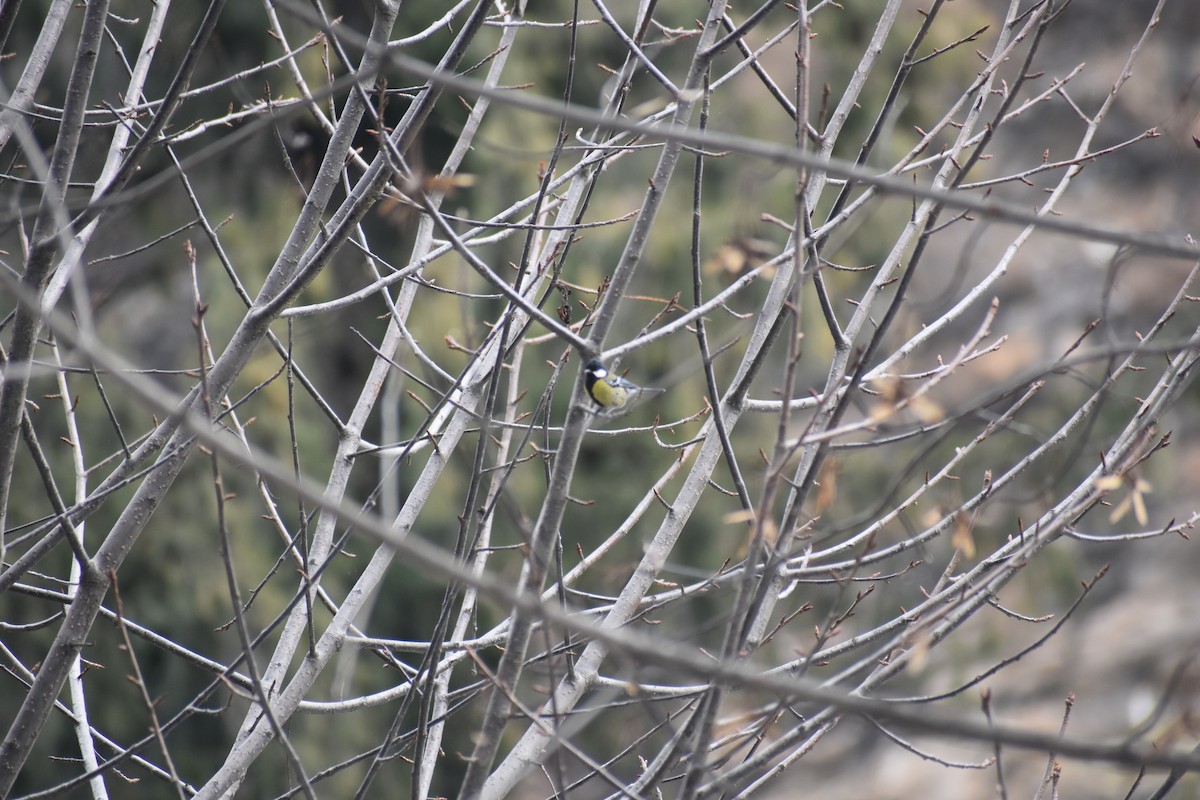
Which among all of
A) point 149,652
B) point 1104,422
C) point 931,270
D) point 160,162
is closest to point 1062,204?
point 931,270

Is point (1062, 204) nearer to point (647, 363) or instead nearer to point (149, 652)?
point (647, 363)

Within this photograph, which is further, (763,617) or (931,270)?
(931,270)

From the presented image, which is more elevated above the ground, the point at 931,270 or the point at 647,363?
the point at 647,363

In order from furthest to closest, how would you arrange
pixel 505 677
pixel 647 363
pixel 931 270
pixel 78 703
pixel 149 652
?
pixel 931 270 → pixel 647 363 → pixel 149 652 → pixel 78 703 → pixel 505 677

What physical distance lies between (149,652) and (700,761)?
16.8ft

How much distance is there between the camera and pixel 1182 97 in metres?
1.79

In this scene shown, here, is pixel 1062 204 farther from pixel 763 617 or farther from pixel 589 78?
pixel 763 617

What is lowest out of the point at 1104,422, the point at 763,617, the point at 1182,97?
the point at 1104,422

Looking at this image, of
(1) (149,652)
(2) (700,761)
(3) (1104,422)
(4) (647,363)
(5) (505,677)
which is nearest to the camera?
(2) (700,761)

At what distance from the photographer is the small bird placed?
5.58ft

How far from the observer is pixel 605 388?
225 cm

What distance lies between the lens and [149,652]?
569 cm

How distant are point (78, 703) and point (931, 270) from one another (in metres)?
11.1

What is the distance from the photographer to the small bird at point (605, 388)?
1.70 metres
